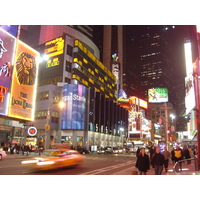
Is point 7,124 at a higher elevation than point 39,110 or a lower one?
lower

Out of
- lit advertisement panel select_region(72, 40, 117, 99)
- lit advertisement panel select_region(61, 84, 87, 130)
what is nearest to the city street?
lit advertisement panel select_region(61, 84, 87, 130)

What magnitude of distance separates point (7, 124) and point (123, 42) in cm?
13049

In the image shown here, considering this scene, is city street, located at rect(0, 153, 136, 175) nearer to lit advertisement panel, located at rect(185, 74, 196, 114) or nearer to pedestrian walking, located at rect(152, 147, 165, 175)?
pedestrian walking, located at rect(152, 147, 165, 175)

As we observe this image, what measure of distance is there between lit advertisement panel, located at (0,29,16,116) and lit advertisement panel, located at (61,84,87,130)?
25953mm

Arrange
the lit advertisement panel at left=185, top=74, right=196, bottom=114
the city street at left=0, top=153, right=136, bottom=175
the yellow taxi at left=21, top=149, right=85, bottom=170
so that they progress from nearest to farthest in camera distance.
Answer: the city street at left=0, top=153, right=136, bottom=175 → the yellow taxi at left=21, top=149, right=85, bottom=170 → the lit advertisement panel at left=185, top=74, right=196, bottom=114

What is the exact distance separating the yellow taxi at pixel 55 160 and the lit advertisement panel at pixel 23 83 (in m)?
26.8

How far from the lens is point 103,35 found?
518ft

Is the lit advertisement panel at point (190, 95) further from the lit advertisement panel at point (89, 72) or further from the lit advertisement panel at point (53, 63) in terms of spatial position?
the lit advertisement panel at point (53, 63)

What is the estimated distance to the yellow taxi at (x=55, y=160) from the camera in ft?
47.9

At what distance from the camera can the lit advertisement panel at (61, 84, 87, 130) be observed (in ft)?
208

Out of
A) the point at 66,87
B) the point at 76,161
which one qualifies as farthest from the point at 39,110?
the point at 76,161

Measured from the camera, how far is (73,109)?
63875 mm
